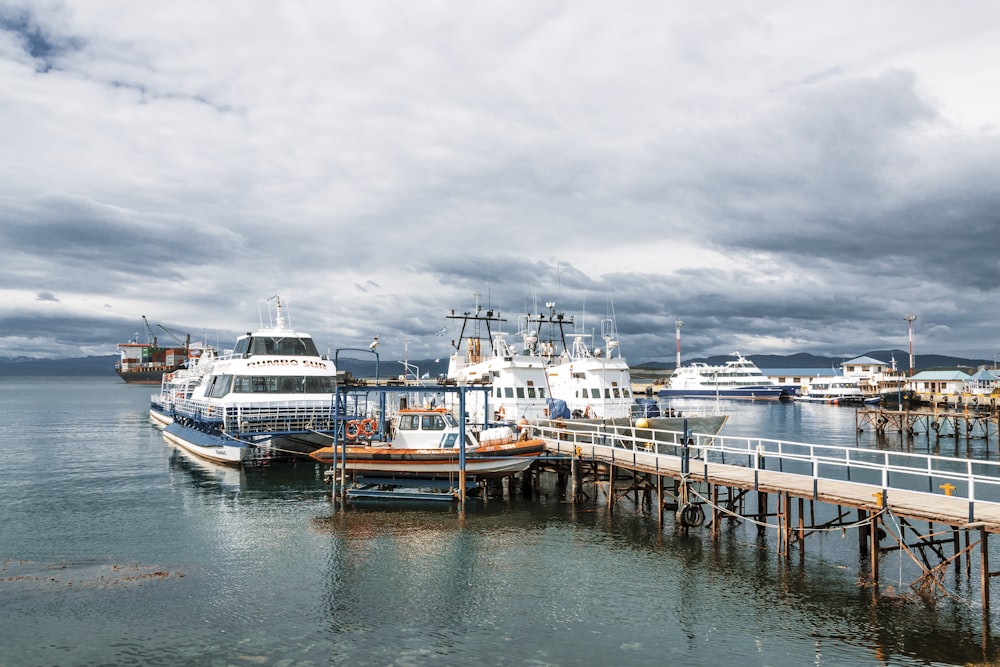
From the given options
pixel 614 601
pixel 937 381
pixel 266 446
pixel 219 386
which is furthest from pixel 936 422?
pixel 937 381

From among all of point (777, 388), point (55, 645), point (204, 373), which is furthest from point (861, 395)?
point (55, 645)

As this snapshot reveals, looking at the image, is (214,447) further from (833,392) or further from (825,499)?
(833,392)

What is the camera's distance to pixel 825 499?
69.0ft

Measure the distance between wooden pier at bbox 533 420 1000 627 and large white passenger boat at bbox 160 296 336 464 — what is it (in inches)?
615

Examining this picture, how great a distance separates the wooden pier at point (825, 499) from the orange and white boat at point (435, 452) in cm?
249

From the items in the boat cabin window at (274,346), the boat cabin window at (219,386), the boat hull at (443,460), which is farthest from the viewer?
the boat cabin window at (274,346)

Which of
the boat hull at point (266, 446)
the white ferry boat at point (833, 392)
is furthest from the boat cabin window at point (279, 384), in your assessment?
the white ferry boat at point (833, 392)

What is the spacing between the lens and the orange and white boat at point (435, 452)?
1238 inches

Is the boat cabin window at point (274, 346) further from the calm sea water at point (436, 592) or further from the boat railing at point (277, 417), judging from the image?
the calm sea water at point (436, 592)

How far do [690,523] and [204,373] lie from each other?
1948 inches

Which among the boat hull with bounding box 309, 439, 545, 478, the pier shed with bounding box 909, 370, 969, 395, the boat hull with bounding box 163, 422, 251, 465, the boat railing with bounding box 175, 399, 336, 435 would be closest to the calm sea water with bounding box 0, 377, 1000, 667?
the boat hull with bounding box 309, 439, 545, 478

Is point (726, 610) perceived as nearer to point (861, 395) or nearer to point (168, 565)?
point (168, 565)

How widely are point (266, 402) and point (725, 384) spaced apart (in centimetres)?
12846

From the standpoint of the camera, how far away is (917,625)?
17078 millimetres
